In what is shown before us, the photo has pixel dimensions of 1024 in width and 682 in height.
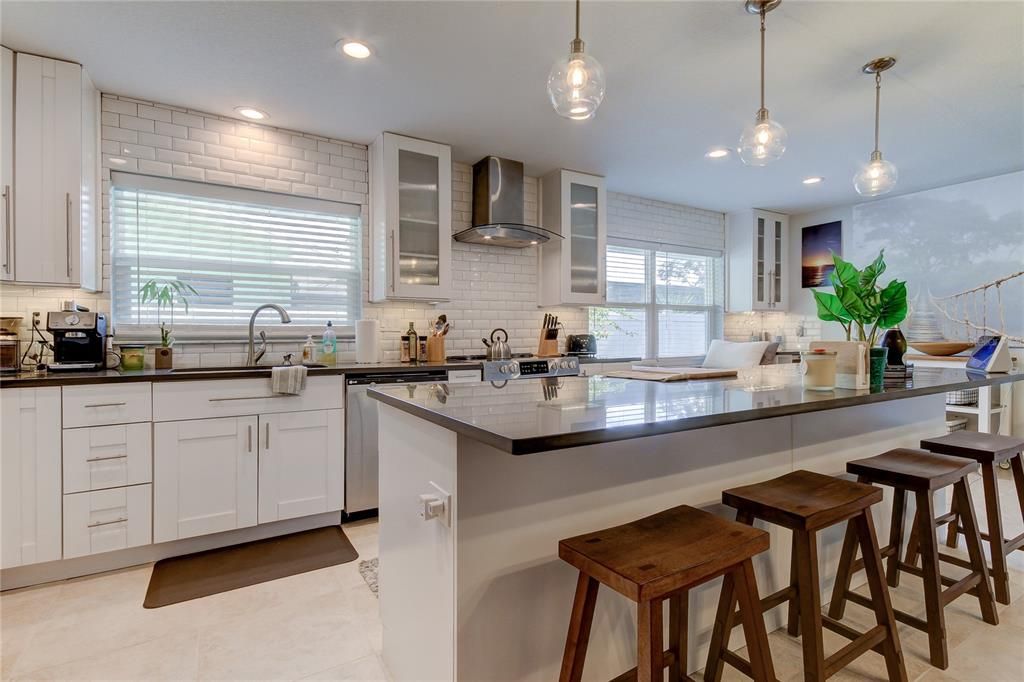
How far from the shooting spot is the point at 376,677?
170 centimetres

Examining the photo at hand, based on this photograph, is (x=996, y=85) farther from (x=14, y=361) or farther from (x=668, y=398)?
(x=14, y=361)

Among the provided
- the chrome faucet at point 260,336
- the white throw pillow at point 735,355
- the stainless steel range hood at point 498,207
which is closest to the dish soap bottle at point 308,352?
the chrome faucet at point 260,336

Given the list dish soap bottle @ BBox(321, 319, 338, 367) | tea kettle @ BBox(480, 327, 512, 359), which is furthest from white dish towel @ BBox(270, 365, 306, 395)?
tea kettle @ BBox(480, 327, 512, 359)

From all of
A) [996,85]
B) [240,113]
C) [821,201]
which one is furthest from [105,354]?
[821,201]

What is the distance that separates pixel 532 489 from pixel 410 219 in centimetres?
272

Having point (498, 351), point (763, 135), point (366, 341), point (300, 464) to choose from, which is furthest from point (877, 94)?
point (300, 464)

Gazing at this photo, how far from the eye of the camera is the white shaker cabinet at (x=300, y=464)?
282cm

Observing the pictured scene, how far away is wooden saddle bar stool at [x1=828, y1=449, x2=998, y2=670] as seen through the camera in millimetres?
1731

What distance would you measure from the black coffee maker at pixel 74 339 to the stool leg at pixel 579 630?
2835 millimetres

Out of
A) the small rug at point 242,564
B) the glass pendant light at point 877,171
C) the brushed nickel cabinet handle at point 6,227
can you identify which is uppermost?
the glass pendant light at point 877,171

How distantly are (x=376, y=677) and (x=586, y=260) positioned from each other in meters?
3.50

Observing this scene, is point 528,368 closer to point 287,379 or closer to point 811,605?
point 287,379

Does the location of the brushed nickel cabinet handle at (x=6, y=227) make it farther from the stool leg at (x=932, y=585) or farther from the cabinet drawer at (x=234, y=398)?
the stool leg at (x=932, y=585)

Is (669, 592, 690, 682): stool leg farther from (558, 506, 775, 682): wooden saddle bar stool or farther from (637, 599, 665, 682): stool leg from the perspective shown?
(637, 599, 665, 682): stool leg
